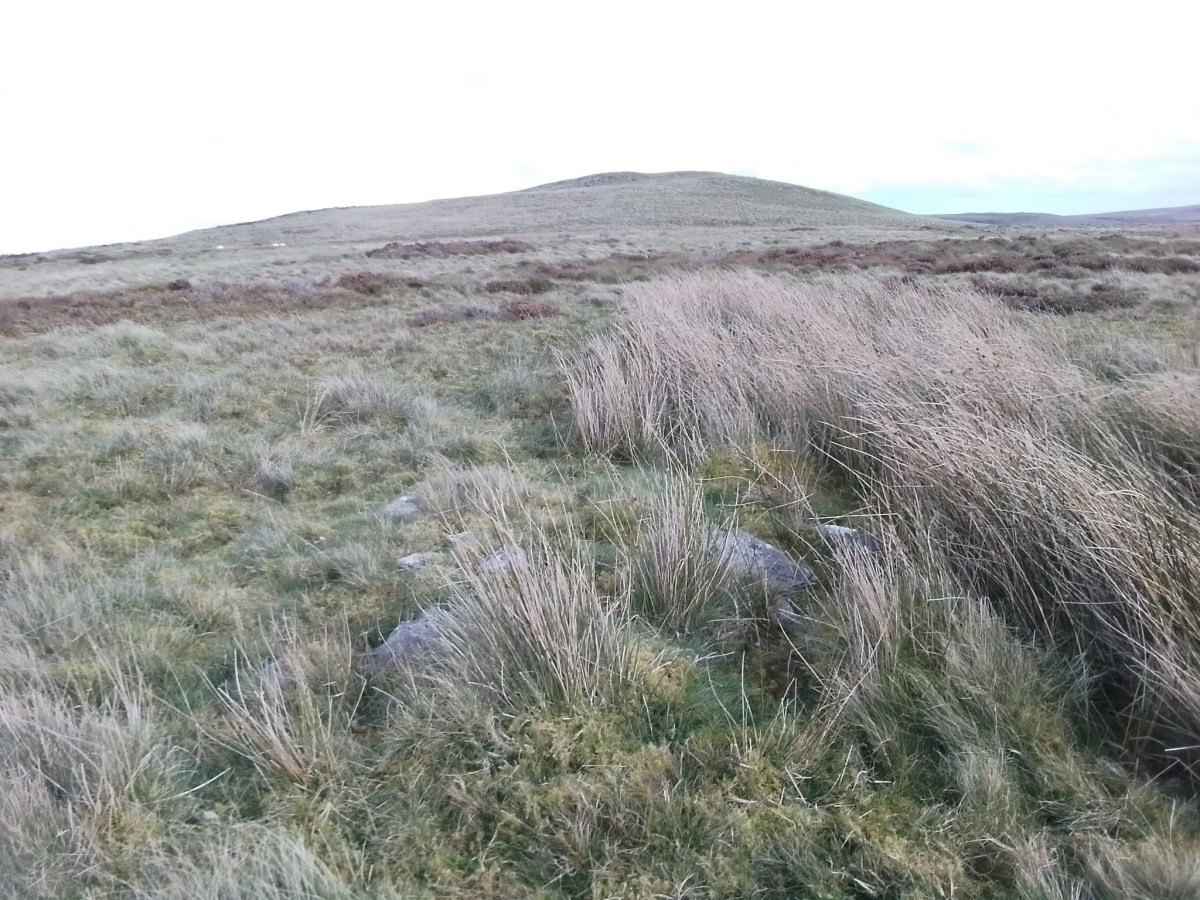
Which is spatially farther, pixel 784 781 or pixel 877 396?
pixel 877 396

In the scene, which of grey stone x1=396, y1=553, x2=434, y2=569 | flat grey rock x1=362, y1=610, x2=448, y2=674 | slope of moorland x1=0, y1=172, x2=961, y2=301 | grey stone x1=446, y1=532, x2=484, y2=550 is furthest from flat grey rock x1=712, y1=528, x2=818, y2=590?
slope of moorland x1=0, y1=172, x2=961, y2=301

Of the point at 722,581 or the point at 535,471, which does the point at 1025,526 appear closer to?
the point at 722,581

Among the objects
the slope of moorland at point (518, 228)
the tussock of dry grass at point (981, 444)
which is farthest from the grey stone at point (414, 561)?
the slope of moorland at point (518, 228)

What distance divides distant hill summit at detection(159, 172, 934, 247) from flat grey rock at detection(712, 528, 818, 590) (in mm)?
41542

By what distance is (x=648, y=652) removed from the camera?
2.56m

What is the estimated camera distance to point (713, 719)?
7.57 feet

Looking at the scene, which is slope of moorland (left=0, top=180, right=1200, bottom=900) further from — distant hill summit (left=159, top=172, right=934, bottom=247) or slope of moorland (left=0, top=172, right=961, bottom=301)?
distant hill summit (left=159, top=172, right=934, bottom=247)

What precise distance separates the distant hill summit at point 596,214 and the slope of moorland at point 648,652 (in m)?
40.0

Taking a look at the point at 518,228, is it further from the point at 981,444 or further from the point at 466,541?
the point at 981,444

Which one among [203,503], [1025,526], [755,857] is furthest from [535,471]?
[755,857]

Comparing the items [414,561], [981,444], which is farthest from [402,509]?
[981,444]

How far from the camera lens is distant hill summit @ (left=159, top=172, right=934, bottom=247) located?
4862 centimetres

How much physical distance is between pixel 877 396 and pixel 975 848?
254 cm

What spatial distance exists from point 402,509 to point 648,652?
218cm
